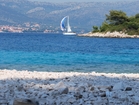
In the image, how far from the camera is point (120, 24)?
9625 cm

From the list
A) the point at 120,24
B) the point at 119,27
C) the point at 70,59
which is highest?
the point at 120,24

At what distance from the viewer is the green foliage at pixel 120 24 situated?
92.4m

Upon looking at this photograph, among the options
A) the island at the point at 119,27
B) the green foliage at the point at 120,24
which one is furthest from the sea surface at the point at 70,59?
the green foliage at the point at 120,24

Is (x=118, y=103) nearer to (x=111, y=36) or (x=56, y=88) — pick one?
(x=56, y=88)

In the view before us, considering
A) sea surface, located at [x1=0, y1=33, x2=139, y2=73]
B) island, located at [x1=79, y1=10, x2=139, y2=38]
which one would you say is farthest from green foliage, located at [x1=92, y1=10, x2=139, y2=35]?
sea surface, located at [x1=0, y1=33, x2=139, y2=73]

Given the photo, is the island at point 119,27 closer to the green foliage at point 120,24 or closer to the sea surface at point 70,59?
the green foliage at point 120,24

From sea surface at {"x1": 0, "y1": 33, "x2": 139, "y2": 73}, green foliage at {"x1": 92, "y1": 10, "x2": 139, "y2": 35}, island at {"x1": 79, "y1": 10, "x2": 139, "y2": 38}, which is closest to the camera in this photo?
sea surface at {"x1": 0, "y1": 33, "x2": 139, "y2": 73}

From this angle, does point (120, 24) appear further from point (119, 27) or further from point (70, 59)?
point (70, 59)

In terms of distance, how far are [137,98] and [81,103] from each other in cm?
113

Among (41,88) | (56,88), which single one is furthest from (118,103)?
(41,88)

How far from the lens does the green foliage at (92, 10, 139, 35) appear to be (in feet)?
303

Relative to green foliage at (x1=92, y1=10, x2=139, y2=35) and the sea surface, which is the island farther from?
the sea surface

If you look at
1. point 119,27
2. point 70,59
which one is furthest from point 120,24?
point 70,59

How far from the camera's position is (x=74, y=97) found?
23.6 ft
